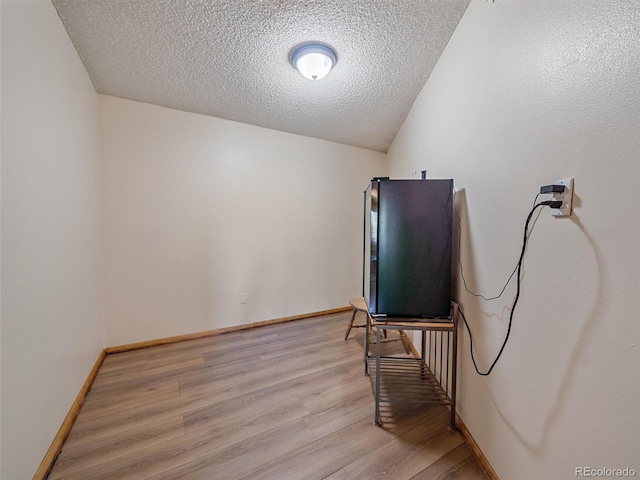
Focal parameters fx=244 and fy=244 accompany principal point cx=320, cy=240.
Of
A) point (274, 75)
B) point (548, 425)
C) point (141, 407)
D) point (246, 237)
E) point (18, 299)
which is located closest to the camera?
point (548, 425)

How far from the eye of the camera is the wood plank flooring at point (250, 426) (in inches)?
47.7

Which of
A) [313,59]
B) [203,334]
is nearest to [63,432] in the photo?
[203,334]

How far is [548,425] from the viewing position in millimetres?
886

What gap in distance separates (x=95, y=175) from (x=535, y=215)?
119 inches

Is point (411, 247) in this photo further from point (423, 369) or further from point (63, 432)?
point (63, 432)

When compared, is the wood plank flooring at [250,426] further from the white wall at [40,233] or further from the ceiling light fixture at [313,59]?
the ceiling light fixture at [313,59]

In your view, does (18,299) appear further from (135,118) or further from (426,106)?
(426,106)

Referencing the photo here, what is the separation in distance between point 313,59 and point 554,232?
1746mm

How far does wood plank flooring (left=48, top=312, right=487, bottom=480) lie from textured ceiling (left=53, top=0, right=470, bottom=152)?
242 centimetres

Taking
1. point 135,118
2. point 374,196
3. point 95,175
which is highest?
point 135,118

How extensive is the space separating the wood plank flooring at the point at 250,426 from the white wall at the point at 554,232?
39 centimetres

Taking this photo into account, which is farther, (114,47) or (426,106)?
(426,106)

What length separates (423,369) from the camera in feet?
6.29

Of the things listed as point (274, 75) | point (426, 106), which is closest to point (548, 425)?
point (426, 106)
